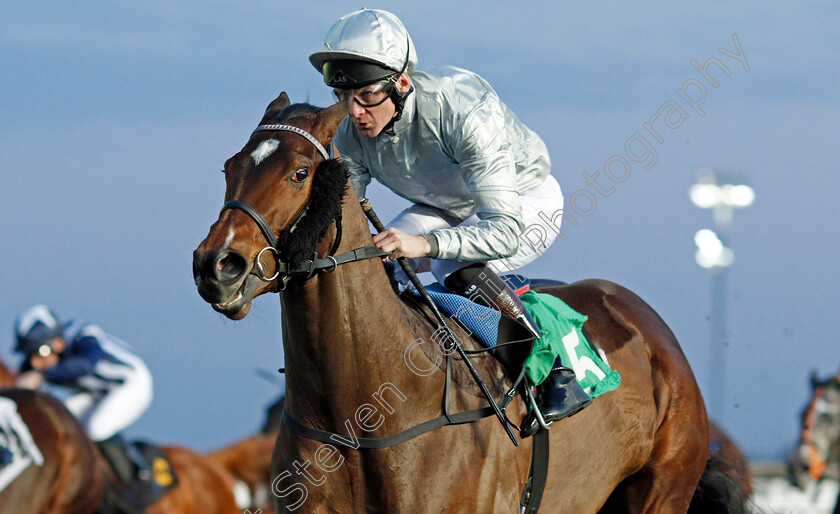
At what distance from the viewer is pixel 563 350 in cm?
378

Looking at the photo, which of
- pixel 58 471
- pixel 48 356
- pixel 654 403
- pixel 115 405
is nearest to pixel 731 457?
pixel 654 403

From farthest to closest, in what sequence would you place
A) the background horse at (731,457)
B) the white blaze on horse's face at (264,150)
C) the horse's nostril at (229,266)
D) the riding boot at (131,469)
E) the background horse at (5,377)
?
the background horse at (5,377) → the riding boot at (131,469) → the background horse at (731,457) → the white blaze on horse's face at (264,150) → the horse's nostril at (229,266)

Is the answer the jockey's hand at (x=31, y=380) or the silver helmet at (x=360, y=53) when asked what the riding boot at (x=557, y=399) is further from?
the jockey's hand at (x=31, y=380)

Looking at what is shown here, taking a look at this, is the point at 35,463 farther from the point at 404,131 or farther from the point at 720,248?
the point at 720,248

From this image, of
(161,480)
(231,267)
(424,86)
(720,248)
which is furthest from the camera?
(720,248)

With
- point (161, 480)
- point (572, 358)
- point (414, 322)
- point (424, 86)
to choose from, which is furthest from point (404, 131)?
point (161, 480)

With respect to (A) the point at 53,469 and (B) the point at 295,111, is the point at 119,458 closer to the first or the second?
(A) the point at 53,469

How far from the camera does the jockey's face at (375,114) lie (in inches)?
133

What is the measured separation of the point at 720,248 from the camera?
44.6 ft

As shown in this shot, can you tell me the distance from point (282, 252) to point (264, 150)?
1.01ft

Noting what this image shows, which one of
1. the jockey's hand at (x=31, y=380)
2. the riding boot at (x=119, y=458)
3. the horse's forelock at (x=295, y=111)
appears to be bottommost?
the riding boot at (x=119, y=458)

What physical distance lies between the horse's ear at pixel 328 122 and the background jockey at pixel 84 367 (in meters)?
4.34

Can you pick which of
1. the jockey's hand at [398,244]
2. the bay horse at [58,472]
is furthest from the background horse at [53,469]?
the jockey's hand at [398,244]

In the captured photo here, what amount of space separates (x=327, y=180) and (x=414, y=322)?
724 millimetres
